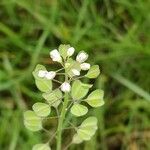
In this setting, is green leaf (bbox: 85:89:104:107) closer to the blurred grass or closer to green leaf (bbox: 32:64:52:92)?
green leaf (bbox: 32:64:52:92)

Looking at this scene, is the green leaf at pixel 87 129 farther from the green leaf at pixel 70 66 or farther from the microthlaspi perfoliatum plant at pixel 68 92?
the green leaf at pixel 70 66

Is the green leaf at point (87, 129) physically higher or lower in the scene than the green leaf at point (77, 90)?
lower

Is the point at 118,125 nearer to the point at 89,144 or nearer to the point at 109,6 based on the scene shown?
the point at 89,144

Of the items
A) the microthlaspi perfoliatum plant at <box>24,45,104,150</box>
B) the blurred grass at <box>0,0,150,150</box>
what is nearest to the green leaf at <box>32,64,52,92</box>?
the microthlaspi perfoliatum plant at <box>24,45,104,150</box>

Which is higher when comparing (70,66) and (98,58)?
(98,58)

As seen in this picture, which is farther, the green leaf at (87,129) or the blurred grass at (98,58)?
the blurred grass at (98,58)

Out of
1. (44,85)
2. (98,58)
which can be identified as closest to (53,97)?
(44,85)

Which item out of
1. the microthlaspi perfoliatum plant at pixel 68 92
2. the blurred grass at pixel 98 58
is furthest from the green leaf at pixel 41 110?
the blurred grass at pixel 98 58

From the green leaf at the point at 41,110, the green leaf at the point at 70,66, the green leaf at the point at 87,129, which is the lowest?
the green leaf at the point at 87,129

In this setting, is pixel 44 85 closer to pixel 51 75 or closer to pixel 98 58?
pixel 51 75
